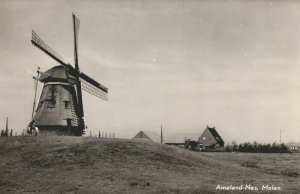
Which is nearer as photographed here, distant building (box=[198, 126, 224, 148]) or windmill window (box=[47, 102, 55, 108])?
windmill window (box=[47, 102, 55, 108])

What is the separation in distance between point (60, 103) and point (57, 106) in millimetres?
423

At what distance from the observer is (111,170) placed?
2422 centimetres

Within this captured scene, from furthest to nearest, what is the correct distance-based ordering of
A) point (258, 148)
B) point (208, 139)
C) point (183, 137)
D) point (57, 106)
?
point (183, 137), point (208, 139), point (258, 148), point (57, 106)

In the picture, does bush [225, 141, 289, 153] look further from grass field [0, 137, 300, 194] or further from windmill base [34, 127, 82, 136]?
windmill base [34, 127, 82, 136]

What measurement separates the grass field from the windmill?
4.02 metres

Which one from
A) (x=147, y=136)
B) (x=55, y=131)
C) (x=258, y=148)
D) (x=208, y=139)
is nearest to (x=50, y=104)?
(x=55, y=131)

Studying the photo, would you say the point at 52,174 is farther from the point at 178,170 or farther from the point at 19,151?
the point at 178,170

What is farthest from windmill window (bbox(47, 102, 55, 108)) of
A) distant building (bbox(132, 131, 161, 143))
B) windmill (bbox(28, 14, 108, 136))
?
distant building (bbox(132, 131, 161, 143))

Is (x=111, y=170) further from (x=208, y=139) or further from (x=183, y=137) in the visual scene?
(x=183, y=137)

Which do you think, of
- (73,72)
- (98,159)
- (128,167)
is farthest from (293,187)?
(73,72)

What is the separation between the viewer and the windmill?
36000 mm

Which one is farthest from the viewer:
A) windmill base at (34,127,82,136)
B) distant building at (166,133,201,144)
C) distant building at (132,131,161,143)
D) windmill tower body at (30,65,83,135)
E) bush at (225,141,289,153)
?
distant building at (132,131,161,143)

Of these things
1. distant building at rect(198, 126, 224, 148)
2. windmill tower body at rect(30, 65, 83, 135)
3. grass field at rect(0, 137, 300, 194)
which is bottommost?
grass field at rect(0, 137, 300, 194)

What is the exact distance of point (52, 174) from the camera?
2289cm
